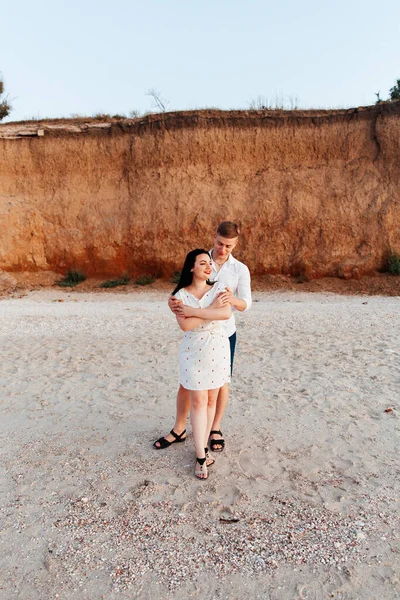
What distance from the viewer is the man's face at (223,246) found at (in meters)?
3.76

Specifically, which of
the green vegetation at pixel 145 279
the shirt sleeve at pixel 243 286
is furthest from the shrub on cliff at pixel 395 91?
the shirt sleeve at pixel 243 286

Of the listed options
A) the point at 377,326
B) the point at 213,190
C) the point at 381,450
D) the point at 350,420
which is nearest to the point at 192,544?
the point at 381,450

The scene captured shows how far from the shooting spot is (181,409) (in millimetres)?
4121

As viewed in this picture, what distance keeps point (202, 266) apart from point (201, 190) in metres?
12.5

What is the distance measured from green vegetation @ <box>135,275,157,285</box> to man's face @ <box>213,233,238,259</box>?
1162 centimetres

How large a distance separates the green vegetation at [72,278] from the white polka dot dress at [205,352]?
12.4 m

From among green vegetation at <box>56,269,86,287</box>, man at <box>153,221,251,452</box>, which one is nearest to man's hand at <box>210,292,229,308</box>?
man at <box>153,221,251,452</box>

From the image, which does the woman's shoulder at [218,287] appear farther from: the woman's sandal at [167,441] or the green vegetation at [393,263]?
the green vegetation at [393,263]

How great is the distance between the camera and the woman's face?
141 inches

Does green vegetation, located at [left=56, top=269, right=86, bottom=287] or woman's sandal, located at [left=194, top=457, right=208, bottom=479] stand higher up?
woman's sandal, located at [left=194, top=457, right=208, bottom=479]

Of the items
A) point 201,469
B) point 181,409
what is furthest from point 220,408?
point 201,469

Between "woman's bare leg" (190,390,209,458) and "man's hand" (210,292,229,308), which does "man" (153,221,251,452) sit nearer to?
"man's hand" (210,292,229,308)

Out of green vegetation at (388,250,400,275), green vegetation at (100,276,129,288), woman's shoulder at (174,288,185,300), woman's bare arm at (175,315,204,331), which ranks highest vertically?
woman's shoulder at (174,288,185,300)

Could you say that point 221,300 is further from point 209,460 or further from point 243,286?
point 209,460
